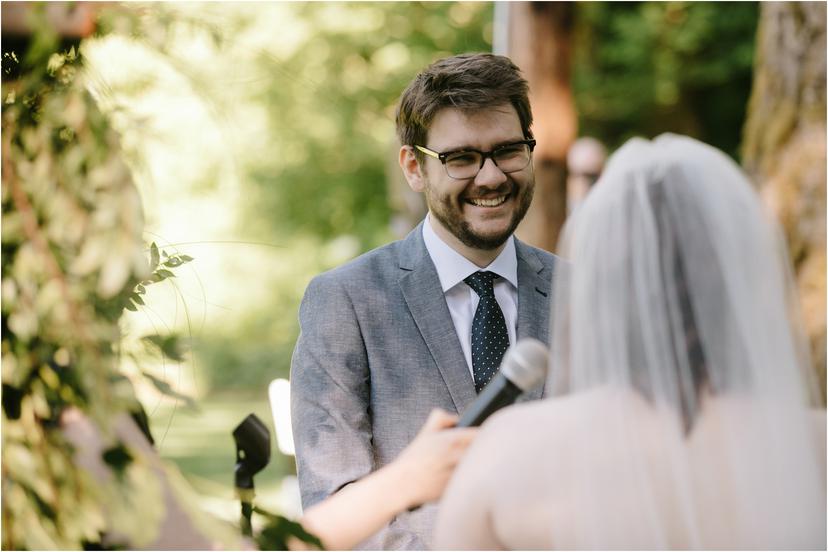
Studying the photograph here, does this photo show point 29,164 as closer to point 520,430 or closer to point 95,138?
point 95,138

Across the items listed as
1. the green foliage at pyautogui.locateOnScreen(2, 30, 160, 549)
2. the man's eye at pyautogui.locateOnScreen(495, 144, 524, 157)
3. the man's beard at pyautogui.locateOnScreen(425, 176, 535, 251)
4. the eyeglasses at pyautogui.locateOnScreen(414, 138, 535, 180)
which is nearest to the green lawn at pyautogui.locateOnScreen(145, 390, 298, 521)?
the green foliage at pyautogui.locateOnScreen(2, 30, 160, 549)

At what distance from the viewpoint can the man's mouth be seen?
2787 mm

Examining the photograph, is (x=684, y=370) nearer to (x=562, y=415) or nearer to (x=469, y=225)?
(x=562, y=415)

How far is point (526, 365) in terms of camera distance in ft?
6.11

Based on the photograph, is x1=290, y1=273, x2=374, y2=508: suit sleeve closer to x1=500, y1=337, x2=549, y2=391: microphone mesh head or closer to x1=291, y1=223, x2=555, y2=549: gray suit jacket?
x1=291, y1=223, x2=555, y2=549: gray suit jacket

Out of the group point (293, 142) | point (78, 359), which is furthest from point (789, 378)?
point (293, 142)

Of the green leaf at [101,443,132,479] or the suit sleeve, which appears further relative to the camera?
the suit sleeve

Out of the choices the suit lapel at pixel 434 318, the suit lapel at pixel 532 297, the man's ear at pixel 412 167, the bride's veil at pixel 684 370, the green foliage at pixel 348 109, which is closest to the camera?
the bride's veil at pixel 684 370

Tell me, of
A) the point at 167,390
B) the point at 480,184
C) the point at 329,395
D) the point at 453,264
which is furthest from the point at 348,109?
the point at 167,390

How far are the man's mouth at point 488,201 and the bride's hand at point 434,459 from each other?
957 mm

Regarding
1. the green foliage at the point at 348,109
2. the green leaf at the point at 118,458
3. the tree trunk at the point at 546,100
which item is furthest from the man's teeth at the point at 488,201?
the green foliage at the point at 348,109

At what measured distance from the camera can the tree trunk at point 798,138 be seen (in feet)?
21.9

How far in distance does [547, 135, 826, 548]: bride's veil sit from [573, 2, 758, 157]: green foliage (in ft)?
42.3

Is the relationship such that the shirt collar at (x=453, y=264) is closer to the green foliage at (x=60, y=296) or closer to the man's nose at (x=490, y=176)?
the man's nose at (x=490, y=176)
